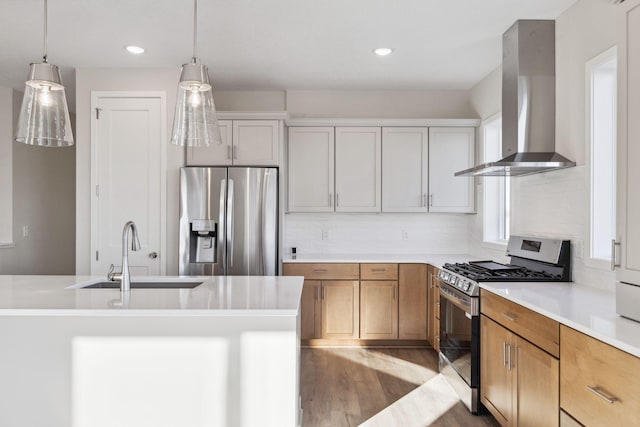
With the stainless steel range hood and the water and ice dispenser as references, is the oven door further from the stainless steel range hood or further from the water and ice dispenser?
the water and ice dispenser

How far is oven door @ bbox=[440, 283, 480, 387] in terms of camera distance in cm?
280

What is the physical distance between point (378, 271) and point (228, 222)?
1.48m

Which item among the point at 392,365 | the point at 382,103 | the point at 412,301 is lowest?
the point at 392,365

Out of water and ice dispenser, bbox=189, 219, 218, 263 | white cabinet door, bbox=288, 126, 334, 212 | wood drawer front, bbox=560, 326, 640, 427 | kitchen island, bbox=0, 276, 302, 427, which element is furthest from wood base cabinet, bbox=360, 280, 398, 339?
wood drawer front, bbox=560, 326, 640, 427

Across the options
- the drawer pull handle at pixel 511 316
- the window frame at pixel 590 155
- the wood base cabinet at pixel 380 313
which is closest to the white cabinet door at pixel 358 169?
the wood base cabinet at pixel 380 313

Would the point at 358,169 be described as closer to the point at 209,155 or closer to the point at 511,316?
the point at 209,155

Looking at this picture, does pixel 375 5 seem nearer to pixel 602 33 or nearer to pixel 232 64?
pixel 602 33

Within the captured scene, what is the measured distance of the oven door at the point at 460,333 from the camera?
280 centimetres

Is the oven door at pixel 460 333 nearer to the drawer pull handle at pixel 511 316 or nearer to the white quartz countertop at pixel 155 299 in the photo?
the drawer pull handle at pixel 511 316

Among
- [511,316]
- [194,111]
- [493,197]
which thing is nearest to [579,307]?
[511,316]

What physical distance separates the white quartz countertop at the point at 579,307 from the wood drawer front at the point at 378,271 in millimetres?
1514

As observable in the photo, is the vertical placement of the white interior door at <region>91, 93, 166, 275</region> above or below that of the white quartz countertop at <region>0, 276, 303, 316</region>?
above

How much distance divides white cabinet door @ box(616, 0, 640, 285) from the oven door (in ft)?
3.69

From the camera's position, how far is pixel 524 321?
218 centimetres
